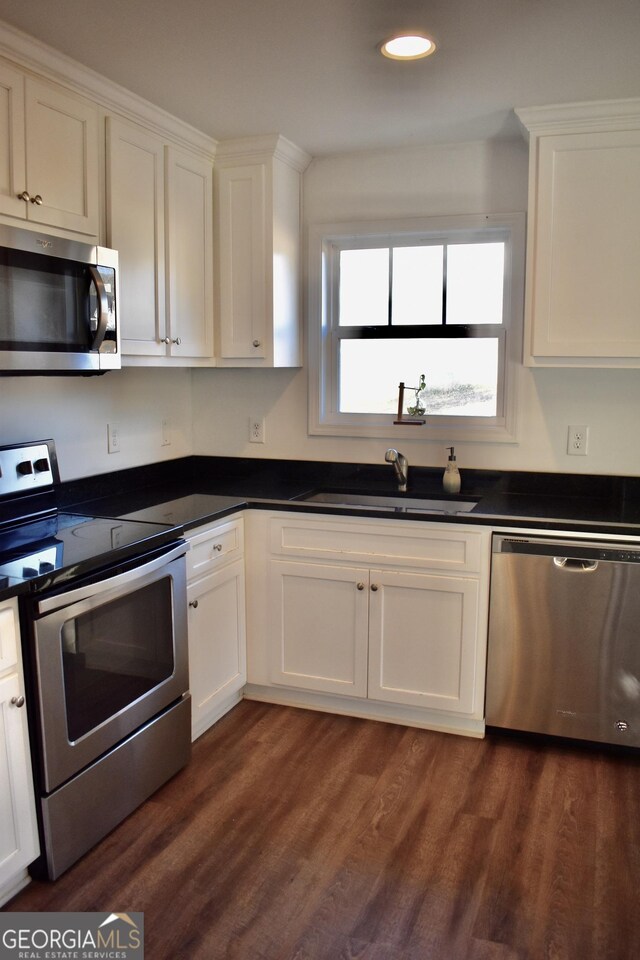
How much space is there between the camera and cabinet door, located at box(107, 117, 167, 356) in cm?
255

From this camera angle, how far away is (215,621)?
2828 millimetres

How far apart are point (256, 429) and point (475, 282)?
120 centimetres

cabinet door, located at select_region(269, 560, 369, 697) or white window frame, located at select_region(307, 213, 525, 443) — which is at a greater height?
white window frame, located at select_region(307, 213, 525, 443)

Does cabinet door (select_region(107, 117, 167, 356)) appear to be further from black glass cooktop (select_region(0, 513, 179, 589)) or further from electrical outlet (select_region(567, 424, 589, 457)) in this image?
electrical outlet (select_region(567, 424, 589, 457))

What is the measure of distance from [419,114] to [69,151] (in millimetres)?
1265

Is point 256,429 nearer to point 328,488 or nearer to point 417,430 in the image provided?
point 328,488

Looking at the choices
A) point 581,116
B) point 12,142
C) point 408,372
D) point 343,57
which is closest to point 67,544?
point 12,142

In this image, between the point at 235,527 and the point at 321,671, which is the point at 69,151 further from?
the point at 321,671

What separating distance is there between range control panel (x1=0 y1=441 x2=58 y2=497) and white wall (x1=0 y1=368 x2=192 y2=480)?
155 millimetres

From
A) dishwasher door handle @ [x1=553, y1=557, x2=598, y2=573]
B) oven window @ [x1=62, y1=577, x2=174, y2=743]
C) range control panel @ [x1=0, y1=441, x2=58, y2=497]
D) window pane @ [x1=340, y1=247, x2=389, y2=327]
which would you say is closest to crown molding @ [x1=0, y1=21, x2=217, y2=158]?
window pane @ [x1=340, y1=247, x2=389, y2=327]

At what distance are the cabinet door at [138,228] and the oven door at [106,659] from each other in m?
0.84

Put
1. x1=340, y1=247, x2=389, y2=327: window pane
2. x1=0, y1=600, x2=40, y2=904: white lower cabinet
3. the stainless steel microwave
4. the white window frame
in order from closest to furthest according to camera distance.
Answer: x1=0, y1=600, x2=40, y2=904: white lower cabinet, the stainless steel microwave, the white window frame, x1=340, y1=247, x2=389, y2=327: window pane

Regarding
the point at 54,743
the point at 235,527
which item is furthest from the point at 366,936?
the point at 235,527

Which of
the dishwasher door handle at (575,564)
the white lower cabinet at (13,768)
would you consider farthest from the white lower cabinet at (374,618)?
the white lower cabinet at (13,768)
